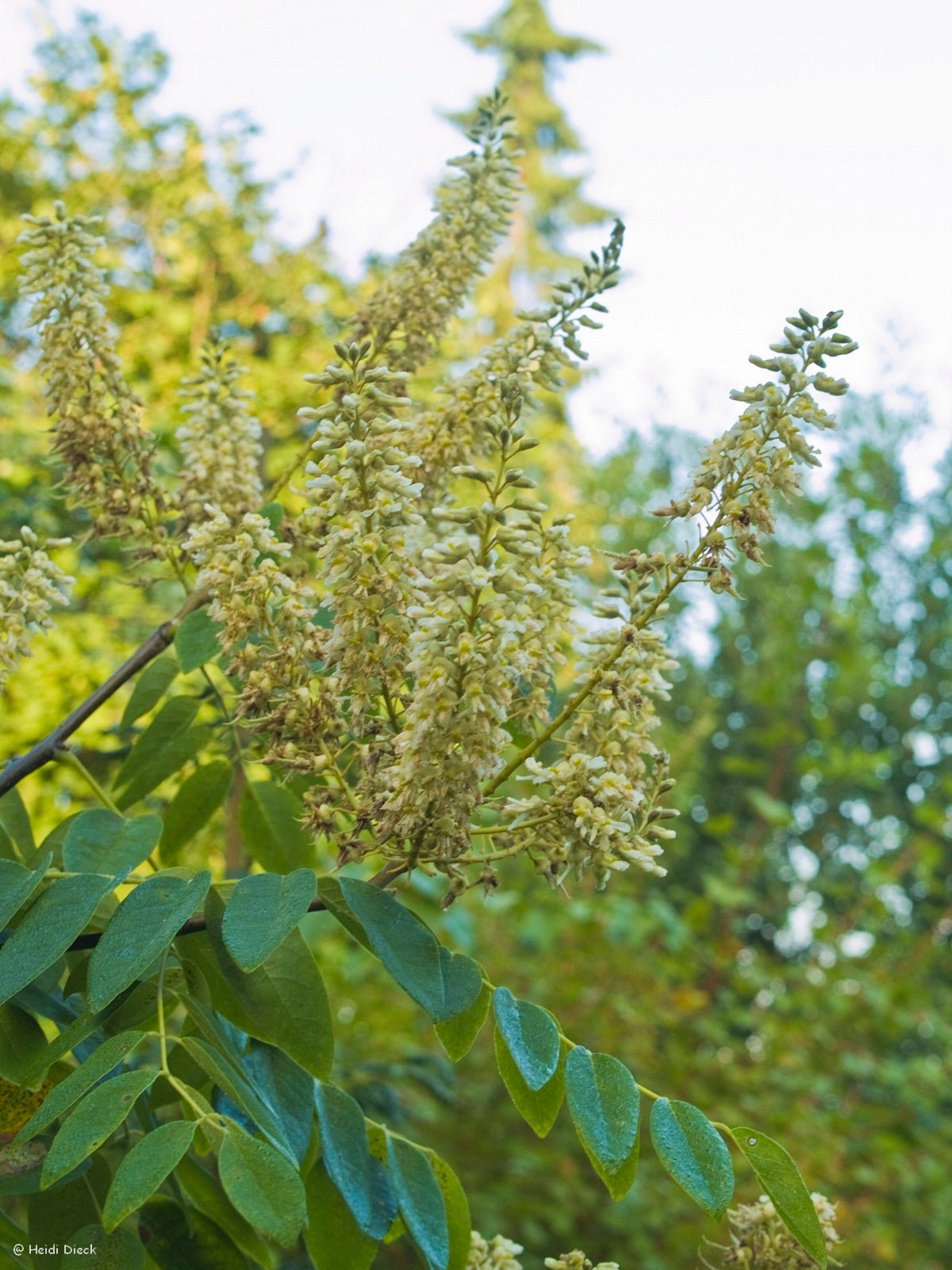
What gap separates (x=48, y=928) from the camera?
876 millimetres

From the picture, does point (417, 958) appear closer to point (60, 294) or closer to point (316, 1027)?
point (316, 1027)

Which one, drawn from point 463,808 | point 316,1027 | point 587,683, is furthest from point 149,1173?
point 587,683

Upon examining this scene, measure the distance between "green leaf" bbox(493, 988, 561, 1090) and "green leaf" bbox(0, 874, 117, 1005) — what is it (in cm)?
32

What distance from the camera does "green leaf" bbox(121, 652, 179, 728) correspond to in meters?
1.33

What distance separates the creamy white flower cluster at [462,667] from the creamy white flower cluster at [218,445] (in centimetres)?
46

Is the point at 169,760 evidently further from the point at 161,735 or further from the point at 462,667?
the point at 462,667

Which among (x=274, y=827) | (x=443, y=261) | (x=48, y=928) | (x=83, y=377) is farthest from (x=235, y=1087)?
(x=443, y=261)

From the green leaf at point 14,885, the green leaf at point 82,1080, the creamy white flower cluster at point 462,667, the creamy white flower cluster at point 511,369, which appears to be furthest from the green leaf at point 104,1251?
the creamy white flower cluster at point 511,369

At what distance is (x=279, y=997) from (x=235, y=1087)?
0.24 ft

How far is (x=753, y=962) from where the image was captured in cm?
494

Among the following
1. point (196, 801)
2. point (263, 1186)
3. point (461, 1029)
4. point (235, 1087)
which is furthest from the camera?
point (196, 801)

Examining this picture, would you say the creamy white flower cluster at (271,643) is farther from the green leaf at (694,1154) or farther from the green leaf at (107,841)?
the green leaf at (694,1154)

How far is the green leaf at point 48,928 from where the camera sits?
0.83 meters

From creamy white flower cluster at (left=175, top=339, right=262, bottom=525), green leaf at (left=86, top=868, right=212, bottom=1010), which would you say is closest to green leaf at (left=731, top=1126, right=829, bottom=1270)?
green leaf at (left=86, top=868, right=212, bottom=1010)
